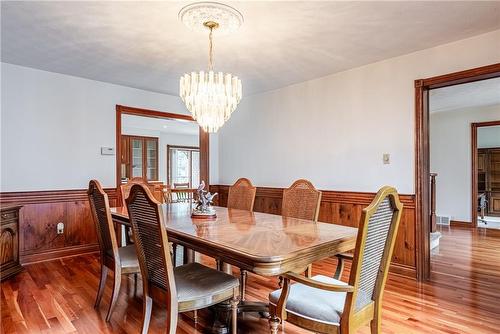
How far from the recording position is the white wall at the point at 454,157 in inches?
235

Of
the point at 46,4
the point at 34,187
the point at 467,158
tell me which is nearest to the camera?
the point at 46,4

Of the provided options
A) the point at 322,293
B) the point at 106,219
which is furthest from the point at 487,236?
the point at 106,219

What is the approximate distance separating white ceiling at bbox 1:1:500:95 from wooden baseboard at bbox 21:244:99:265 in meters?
2.28

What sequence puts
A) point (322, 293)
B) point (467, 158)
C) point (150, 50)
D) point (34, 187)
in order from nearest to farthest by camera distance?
point (322, 293) < point (150, 50) < point (34, 187) < point (467, 158)

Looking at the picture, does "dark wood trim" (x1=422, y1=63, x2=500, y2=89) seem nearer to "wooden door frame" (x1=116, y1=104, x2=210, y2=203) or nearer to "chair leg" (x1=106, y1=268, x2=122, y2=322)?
"chair leg" (x1=106, y1=268, x2=122, y2=322)

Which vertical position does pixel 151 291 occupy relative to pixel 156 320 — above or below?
above

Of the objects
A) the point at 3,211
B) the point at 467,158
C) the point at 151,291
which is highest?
the point at 467,158

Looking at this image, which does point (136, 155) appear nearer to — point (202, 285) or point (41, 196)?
point (41, 196)

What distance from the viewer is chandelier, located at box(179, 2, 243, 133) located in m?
2.30

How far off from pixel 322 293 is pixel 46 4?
272cm

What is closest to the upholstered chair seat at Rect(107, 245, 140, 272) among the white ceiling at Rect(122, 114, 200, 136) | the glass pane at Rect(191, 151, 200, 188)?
the white ceiling at Rect(122, 114, 200, 136)

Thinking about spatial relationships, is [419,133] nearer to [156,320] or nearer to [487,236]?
[156,320]

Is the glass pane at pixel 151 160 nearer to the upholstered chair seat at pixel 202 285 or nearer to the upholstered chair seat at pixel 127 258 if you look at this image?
the upholstered chair seat at pixel 127 258

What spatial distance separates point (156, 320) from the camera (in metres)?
2.24
